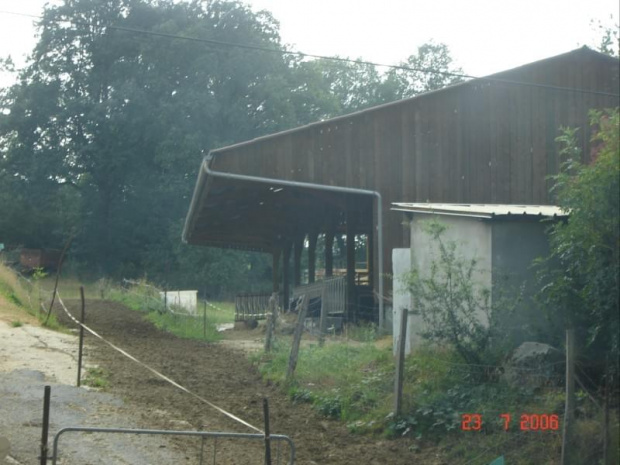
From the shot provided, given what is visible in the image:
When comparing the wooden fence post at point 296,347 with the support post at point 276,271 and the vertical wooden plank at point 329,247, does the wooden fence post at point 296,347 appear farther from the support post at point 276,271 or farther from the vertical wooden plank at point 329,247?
the support post at point 276,271

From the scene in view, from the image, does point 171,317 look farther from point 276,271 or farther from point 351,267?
point 276,271

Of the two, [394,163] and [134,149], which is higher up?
[134,149]

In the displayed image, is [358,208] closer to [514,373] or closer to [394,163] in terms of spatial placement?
[394,163]

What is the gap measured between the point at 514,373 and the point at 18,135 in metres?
45.5

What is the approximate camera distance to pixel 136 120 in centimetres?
4903

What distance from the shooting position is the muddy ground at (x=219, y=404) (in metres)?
10.2

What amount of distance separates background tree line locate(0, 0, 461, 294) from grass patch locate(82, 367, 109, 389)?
32.7 metres

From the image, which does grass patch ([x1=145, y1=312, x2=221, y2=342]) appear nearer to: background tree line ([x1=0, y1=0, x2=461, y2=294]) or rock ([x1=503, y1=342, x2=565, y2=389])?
rock ([x1=503, y1=342, x2=565, y2=389])

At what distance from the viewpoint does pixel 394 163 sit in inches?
845

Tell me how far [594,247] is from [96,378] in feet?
29.5

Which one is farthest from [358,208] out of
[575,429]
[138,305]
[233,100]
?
[233,100]

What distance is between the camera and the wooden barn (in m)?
21.1

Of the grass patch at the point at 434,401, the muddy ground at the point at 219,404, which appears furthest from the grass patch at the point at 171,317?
the grass patch at the point at 434,401

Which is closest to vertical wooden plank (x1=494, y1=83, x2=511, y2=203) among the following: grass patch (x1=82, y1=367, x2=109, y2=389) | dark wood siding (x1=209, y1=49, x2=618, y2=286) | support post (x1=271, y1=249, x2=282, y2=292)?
dark wood siding (x1=209, y1=49, x2=618, y2=286)
